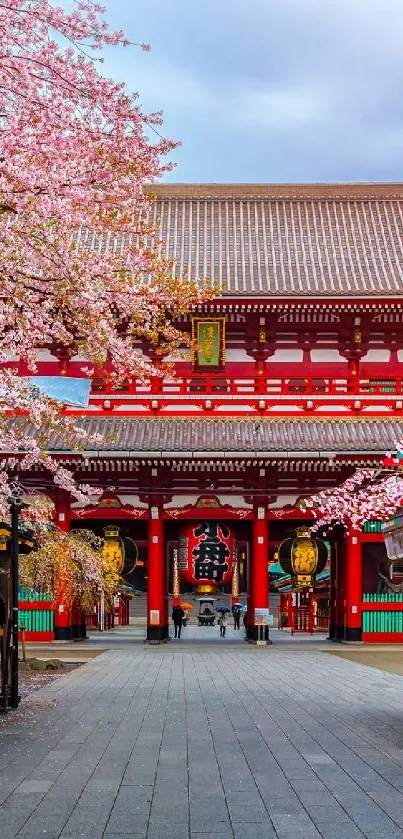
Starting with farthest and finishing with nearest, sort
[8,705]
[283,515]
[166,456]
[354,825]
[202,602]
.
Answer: [202,602]
[283,515]
[166,456]
[8,705]
[354,825]

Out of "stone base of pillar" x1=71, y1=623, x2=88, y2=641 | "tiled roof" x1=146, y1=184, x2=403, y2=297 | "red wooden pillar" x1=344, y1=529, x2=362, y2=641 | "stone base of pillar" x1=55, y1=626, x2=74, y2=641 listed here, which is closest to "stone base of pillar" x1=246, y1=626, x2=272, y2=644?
"red wooden pillar" x1=344, y1=529, x2=362, y2=641

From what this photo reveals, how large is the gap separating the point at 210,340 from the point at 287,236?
6092 mm

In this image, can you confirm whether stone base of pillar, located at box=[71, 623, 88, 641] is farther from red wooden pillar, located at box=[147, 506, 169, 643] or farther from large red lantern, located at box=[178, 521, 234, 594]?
large red lantern, located at box=[178, 521, 234, 594]

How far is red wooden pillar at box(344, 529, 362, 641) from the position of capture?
29.8 meters

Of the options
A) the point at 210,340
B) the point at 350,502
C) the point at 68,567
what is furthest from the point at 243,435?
the point at 68,567

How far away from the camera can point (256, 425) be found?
30031 millimetres

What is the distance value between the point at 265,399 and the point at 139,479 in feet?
14.2

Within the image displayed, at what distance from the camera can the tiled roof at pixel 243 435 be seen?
28281mm

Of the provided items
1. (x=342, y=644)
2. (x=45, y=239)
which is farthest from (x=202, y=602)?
(x=45, y=239)

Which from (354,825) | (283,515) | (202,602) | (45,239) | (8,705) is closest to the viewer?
(354,825)

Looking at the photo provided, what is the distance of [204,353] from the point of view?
30578 mm

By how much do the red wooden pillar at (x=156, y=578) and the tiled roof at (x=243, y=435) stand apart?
234 centimetres

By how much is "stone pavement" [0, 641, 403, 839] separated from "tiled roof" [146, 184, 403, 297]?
578 inches

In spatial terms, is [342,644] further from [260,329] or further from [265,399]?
[260,329]
